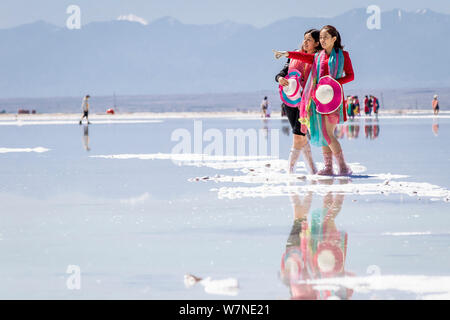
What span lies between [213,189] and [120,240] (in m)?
4.46

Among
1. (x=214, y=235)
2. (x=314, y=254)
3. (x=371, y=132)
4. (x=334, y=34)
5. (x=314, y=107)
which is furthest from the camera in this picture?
(x=371, y=132)

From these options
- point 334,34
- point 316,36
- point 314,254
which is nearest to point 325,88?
point 334,34

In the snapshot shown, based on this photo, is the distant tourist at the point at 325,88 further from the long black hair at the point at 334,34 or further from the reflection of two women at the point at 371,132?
the reflection of two women at the point at 371,132

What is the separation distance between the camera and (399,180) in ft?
45.0

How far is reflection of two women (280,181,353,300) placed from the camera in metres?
6.19

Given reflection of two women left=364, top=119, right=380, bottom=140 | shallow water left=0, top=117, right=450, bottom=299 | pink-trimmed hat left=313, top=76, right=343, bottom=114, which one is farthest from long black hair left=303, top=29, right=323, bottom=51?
reflection of two women left=364, top=119, right=380, bottom=140

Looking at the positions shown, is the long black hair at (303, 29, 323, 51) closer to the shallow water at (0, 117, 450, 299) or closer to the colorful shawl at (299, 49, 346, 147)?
the colorful shawl at (299, 49, 346, 147)

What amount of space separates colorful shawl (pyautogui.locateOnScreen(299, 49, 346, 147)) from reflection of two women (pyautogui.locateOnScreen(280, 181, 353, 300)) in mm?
3331

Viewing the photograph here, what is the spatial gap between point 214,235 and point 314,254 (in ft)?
4.75

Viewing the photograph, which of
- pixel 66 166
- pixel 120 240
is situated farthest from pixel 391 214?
pixel 66 166

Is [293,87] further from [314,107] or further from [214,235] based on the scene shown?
[214,235]

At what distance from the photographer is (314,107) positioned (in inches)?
542

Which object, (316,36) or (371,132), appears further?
(371,132)
